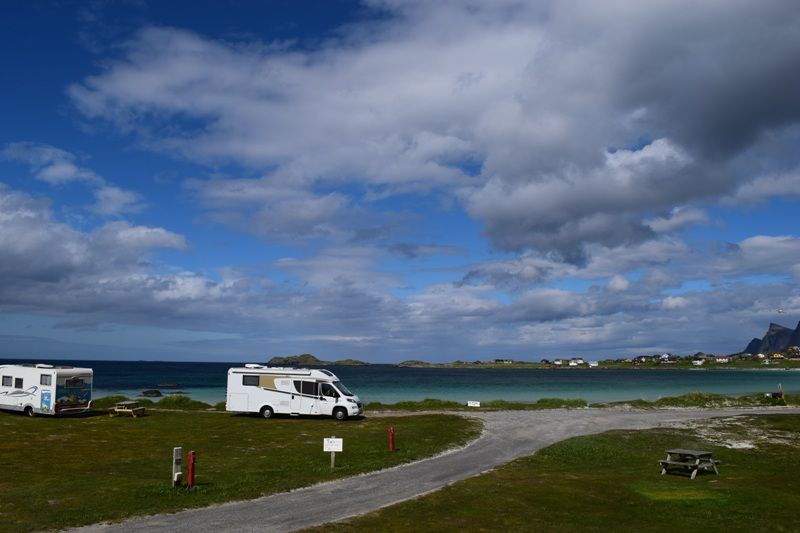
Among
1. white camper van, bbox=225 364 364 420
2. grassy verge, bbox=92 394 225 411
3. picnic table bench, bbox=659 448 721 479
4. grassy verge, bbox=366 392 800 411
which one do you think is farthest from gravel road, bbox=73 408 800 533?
grassy verge, bbox=92 394 225 411

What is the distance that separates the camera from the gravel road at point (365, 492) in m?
15.1

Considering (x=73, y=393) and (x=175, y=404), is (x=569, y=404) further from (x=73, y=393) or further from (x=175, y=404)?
(x=73, y=393)

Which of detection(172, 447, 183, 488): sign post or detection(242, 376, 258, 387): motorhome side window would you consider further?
detection(242, 376, 258, 387): motorhome side window

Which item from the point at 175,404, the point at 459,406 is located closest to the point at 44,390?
the point at 175,404

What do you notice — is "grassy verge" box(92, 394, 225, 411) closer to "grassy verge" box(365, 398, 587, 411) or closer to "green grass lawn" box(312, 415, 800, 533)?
"grassy verge" box(365, 398, 587, 411)

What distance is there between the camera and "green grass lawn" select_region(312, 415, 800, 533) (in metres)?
15.1

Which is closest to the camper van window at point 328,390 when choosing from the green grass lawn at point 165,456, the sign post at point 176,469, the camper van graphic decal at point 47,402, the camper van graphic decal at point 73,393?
the green grass lawn at point 165,456

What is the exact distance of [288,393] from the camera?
4091 cm

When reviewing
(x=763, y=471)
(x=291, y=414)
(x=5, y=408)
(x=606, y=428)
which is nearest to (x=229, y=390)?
(x=291, y=414)

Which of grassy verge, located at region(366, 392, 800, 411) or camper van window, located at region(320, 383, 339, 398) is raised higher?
camper van window, located at region(320, 383, 339, 398)

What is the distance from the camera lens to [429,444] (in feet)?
100

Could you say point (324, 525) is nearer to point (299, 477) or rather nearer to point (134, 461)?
point (299, 477)

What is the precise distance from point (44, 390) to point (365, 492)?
30.0m

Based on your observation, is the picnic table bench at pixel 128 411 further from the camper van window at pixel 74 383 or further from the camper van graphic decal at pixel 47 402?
the camper van graphic decal at pixel 47 402
